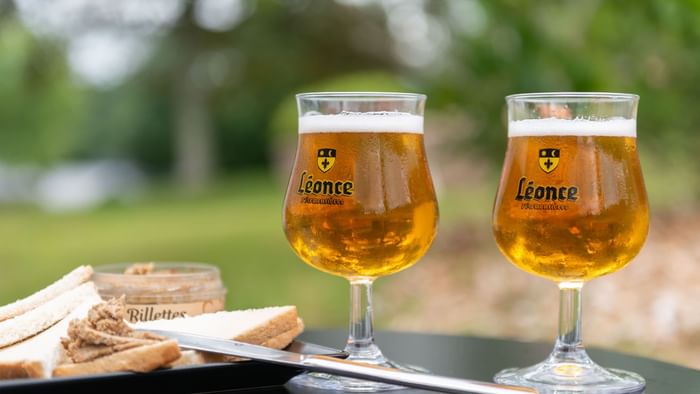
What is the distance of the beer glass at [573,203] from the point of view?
6.72 ft

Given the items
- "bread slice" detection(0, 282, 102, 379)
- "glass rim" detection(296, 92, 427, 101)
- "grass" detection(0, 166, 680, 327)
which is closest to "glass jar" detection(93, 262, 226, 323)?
"bread slice" detection(0, 282, 102, 379)

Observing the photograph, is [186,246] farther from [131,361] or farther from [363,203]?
[131,361]

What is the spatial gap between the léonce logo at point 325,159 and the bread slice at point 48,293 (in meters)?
0.73

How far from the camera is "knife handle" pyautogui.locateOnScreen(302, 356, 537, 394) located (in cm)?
178

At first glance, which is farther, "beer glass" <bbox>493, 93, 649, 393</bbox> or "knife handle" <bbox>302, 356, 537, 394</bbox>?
"beer glass" <bbox>493, 93, 649, 393</bbox>

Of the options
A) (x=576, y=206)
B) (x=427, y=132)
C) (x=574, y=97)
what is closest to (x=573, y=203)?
(x=576, y=206)

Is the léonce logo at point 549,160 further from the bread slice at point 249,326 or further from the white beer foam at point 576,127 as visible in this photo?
the bread slice at point 249,326

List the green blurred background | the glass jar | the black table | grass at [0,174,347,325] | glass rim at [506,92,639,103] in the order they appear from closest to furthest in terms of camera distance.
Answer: glass rim at [506,92,639,103], the black table, the glass jar, the green blurred background, grass at [0,174,347,325]

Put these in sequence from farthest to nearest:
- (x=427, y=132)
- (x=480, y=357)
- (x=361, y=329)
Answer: (x=427, y=132), (x=480, y=357), (x=361, y=329)

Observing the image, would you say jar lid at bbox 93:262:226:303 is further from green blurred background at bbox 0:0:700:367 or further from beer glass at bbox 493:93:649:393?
green blurred background at bbox 0:0:700:367

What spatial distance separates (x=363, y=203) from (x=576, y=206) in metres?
0.47

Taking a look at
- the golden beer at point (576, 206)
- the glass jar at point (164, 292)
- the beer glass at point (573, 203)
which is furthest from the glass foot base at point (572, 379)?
the glass jar at point (164, 292)

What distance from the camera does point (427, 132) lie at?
11656 millimetres

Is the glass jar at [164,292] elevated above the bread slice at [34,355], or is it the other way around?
the glass jar at [164,292]
